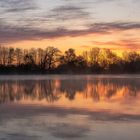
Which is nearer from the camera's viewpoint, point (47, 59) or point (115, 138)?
point (115, 138)

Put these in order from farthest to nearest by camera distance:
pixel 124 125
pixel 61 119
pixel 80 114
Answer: pixel 80 114
pixel 61 119
pixel 124 125

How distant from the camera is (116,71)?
7838cm

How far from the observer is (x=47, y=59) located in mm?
73875

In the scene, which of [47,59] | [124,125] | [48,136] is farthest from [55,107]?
[47,59]

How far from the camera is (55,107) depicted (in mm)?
12891

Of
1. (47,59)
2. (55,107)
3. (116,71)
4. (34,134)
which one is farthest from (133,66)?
(34,134)

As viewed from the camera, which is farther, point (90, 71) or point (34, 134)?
point (90, 71)

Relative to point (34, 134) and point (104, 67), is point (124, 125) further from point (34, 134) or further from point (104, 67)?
point (104, 67)

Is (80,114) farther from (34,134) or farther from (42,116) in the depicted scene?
(34,134)

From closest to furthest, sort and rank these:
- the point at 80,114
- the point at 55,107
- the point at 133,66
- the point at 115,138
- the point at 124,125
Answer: the point at 115,138 < the point at 124,125 < the point at 80,114 < the point at 55,107 < the point at 133,66

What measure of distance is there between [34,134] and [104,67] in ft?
232

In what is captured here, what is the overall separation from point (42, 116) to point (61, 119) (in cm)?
74

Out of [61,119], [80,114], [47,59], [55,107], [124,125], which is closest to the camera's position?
[124,125]

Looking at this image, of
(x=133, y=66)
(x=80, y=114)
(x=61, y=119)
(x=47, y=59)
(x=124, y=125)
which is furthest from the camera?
(x=133, y=66)
